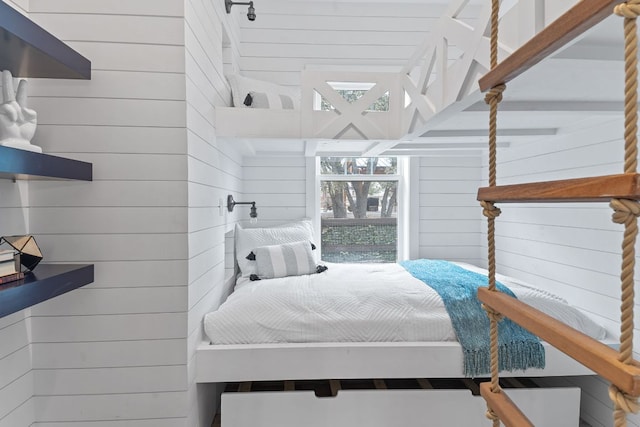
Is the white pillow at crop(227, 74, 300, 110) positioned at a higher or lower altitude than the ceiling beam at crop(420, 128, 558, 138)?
higher

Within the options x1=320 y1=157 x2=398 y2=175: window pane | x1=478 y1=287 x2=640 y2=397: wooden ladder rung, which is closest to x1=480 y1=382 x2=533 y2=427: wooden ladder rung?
x1=478 y1=287 x2=640 y2=397: wooden ladder rung

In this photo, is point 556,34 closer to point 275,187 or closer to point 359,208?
point 275,187

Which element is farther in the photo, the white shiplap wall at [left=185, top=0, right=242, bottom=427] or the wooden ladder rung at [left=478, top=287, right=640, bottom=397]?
the white shiplap wall at [left=185, top=0, right=242, bottom=427]

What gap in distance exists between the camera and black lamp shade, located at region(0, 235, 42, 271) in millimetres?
1213

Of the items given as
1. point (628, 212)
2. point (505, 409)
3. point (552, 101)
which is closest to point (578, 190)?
point (628, 212)

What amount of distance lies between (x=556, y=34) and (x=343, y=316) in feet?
4.98

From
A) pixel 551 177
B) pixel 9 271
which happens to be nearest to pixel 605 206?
pixel 551 177

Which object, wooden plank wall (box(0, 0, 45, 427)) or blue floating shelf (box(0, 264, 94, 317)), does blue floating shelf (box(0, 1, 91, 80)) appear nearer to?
wooden plank wall (box(0, 0, 45, 427))

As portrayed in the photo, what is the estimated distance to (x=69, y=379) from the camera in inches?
61.8

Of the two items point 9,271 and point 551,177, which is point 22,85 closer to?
point 9,271

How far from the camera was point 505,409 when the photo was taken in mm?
887

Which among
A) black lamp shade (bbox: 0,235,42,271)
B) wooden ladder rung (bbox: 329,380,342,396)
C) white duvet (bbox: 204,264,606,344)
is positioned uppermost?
black lamp shade (bbox: 0,235,42,271)

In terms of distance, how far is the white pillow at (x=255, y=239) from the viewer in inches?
108

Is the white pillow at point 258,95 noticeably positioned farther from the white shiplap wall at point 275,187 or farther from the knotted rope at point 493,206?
the knotted rope at point 493,206
